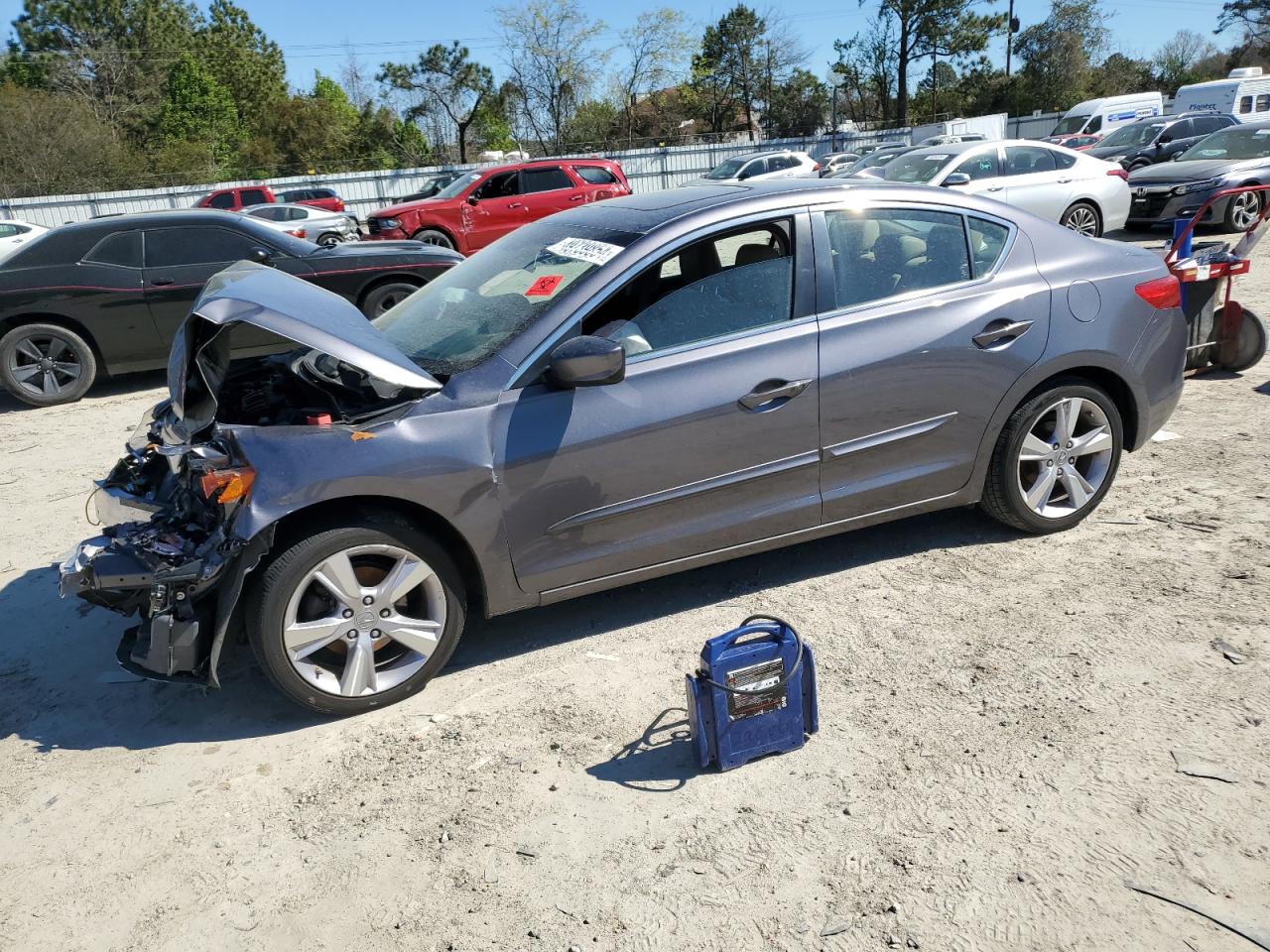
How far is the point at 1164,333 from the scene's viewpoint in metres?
4.47

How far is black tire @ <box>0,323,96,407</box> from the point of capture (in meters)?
8.27

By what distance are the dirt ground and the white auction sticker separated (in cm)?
148

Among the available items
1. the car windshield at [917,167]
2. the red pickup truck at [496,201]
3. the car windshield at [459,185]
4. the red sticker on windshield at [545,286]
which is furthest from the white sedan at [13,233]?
the red sticker on windshield at [545,286]

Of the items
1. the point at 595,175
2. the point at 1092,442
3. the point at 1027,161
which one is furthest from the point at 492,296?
the point at 595,175

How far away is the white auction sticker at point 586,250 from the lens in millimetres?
3750

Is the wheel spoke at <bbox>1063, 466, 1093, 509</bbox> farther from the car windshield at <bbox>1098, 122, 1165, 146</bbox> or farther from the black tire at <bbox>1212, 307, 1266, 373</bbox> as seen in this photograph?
the car windshield at <bbox>1098, 122, 1165, 146</bbox>

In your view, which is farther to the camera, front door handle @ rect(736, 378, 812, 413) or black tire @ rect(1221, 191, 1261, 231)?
black tire @ rect(1221, 191, 1261, 231)

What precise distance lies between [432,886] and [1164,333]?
393 cm

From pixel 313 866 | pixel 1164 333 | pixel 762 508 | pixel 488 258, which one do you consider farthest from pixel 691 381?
pixel 1164 333

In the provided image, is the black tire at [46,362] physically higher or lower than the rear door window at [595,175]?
lower

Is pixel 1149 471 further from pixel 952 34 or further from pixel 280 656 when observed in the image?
pixel 952 34

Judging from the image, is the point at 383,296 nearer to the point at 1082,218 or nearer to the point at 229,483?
the point at 229,483

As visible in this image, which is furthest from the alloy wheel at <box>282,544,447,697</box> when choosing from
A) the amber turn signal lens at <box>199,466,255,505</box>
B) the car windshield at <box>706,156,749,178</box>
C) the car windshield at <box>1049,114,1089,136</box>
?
the car windshield at <box>1049,114,1089,136</box>

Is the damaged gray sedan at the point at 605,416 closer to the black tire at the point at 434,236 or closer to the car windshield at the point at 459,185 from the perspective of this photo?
the black tire at the point at 434,236
